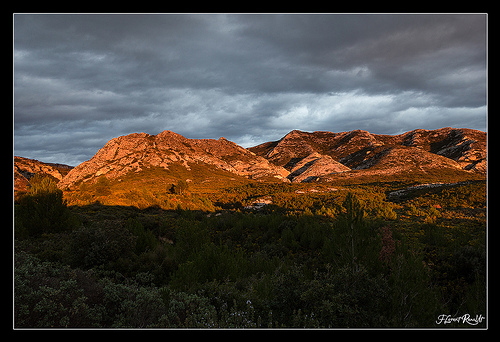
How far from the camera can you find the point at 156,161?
133m

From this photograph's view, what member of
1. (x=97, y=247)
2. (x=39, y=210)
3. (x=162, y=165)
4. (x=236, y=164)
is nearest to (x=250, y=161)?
(x=236, y=164)

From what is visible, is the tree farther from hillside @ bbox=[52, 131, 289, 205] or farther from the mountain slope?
the mountain slope

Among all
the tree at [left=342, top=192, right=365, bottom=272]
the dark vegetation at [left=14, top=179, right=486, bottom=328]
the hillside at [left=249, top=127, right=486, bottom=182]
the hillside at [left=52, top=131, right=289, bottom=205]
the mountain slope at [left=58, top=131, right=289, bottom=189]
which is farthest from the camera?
the mountain slope at [left=58, top=131, right=289, bottom=189]

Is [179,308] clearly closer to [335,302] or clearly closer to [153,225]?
[335,302]

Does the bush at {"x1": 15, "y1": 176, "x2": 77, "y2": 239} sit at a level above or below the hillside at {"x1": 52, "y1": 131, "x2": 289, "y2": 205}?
below

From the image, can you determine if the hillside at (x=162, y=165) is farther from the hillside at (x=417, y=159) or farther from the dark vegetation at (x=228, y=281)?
the dark vegetation at (x=228, y=281)

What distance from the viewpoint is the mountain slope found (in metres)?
122

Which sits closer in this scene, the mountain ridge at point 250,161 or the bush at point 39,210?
the bush at point 39,210

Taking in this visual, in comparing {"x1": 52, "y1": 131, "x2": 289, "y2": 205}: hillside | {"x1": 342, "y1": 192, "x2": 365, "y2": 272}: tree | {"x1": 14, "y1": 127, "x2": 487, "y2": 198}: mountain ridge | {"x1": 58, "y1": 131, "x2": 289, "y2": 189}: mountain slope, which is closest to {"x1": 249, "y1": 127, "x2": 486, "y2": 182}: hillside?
{"x1": 14, "y1": 127, "x2": 487, "y2": 198}: mountain ridge

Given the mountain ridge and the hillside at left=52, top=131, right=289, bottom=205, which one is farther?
the hillside at left=52, top=131, right=289, bottom=205

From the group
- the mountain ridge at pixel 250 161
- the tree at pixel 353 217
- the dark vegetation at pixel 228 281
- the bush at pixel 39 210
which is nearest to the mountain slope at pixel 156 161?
the mountain ridge at pixel 250 161

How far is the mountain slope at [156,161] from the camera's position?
122000mm

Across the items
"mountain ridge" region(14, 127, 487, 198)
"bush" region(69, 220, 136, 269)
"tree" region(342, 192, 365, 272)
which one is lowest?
"bush" region(69, 220, 136, 269)

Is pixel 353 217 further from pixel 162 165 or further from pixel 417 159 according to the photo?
pixel 162 165
